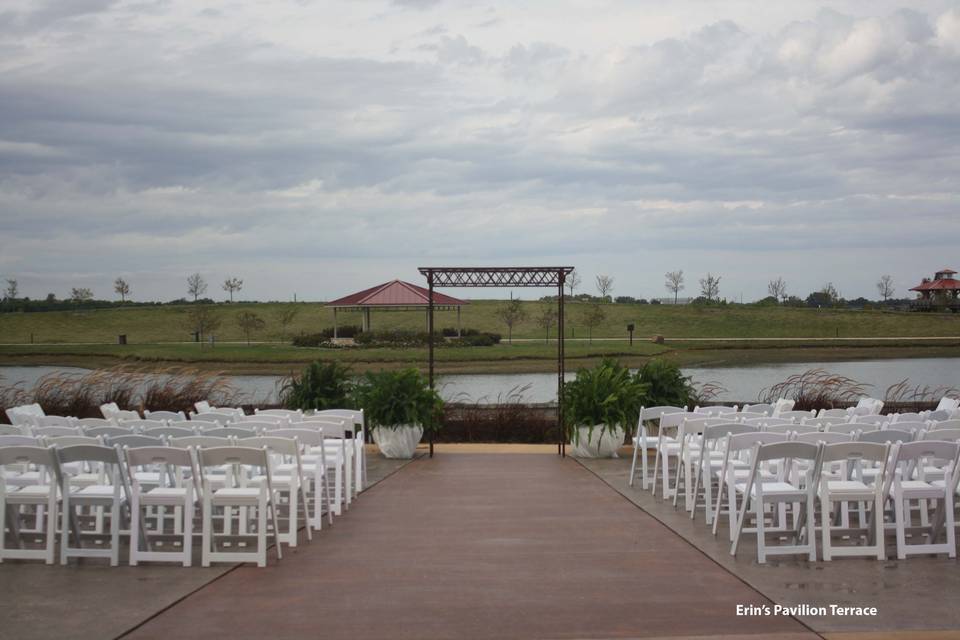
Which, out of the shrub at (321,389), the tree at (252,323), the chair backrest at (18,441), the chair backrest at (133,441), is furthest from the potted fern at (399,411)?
the tree at (252,323)

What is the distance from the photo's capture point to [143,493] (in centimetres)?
816

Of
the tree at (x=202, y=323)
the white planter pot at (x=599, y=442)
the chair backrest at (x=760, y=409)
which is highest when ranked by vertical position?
the tree at (x=202, y=323)

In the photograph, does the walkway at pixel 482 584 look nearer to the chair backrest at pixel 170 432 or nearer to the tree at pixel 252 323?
the chair backrest at pixel 170 432

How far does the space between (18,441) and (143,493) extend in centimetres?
140

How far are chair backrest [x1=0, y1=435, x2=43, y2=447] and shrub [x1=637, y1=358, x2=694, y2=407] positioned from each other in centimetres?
1053

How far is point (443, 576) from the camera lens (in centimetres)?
746

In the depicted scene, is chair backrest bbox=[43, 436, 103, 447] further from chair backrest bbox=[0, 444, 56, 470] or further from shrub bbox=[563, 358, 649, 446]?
shrub bbox=[563, 358, 649, 446]

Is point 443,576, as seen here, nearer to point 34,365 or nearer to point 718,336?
point 34,365

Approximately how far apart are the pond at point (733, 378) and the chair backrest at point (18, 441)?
2247 cm

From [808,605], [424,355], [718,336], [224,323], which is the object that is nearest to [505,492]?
[808,605]

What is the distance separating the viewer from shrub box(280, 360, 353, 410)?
1780 centimetres

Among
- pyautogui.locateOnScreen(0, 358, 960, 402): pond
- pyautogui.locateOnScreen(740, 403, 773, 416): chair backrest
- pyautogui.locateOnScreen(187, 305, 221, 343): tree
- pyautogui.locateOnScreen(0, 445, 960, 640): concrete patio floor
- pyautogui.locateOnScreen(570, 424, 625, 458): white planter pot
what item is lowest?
pyautogui.locateOnScreen(0, 445, 960, 640): concrete patio floor

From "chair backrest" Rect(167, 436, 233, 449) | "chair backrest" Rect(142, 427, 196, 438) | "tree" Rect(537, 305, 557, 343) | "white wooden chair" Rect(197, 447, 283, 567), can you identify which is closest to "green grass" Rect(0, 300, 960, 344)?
"tree" Rect(537, 305, 557, 343)

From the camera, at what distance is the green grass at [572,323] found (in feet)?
261
